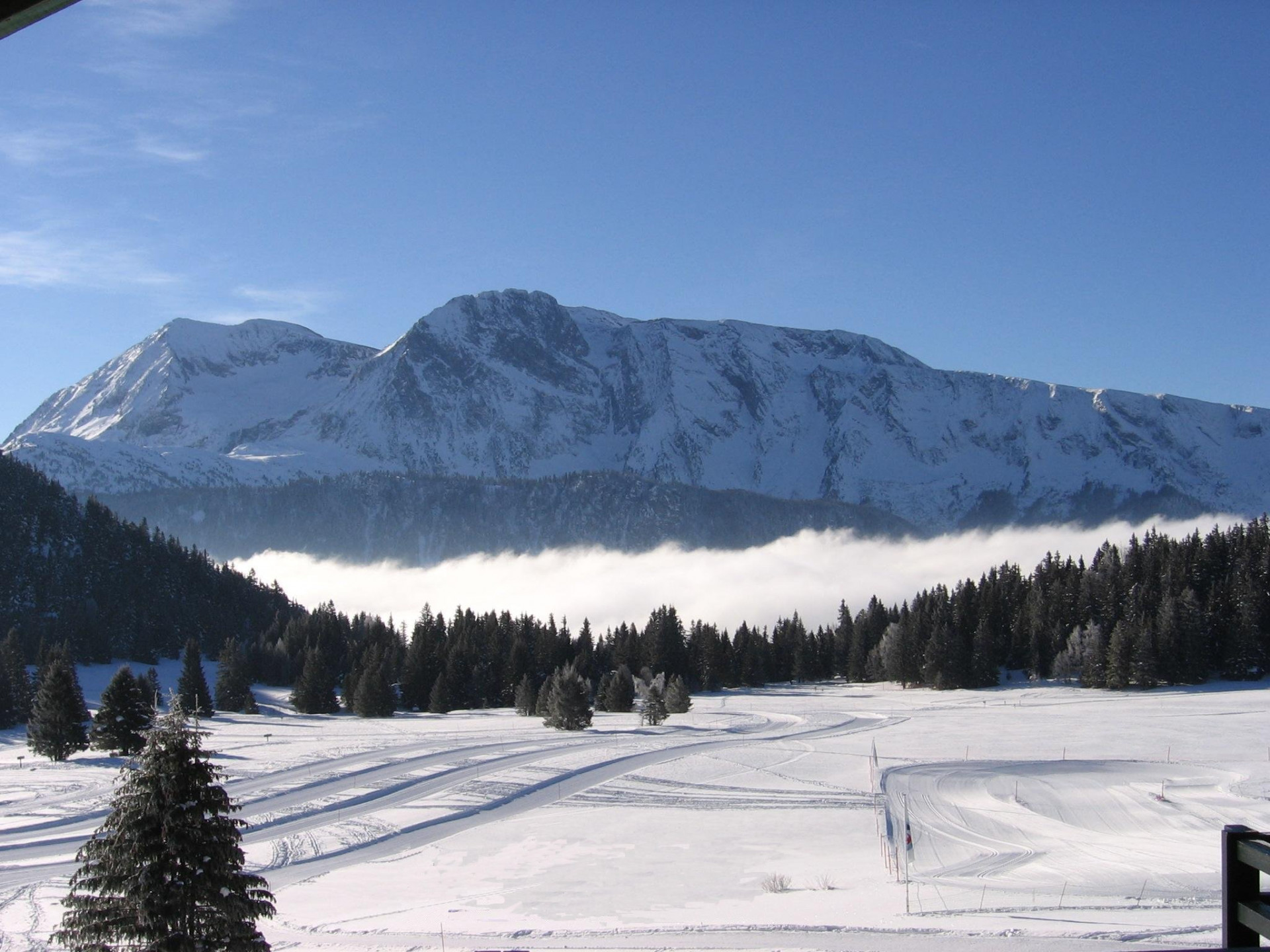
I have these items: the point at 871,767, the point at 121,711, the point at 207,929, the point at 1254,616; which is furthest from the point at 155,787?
the point at 1254,616

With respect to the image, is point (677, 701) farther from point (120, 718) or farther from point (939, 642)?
point (120, 718)

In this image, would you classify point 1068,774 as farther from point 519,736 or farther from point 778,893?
point 519,736

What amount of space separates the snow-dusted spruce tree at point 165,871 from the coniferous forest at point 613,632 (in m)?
65.4

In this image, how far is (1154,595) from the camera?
4390 inches

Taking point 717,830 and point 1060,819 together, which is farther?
point 1060,819

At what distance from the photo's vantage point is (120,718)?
6384 centimetres

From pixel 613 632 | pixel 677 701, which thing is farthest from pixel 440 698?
pixel 613 632

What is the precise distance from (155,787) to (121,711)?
5385 cm

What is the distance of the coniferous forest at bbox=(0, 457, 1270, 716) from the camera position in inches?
4060

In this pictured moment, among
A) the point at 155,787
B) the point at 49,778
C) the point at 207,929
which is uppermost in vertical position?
the point at 155,787

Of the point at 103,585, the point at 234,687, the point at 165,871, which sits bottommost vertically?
the point at 234,687

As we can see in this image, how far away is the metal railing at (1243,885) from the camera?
12.8 ft

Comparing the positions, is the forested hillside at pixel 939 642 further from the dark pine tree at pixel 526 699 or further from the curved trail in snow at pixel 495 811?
the curved trail in snow at pixel 495 811

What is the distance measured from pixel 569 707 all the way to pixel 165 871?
63.4 meters
